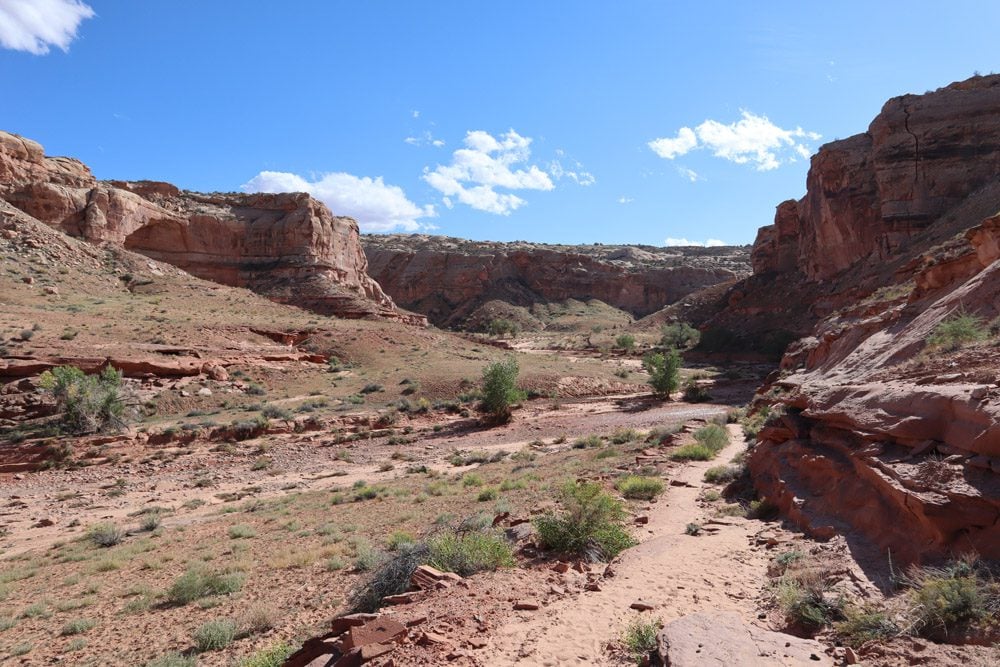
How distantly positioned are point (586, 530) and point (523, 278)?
8438 cm

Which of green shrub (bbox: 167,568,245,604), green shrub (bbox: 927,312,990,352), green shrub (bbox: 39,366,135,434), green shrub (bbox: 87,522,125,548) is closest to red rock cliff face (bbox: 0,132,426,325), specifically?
green shrub (bbox: 39,366,135,434)

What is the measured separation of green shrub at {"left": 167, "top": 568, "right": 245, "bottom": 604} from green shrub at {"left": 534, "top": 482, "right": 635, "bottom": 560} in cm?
453

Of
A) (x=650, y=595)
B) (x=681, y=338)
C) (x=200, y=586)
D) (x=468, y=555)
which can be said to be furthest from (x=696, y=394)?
(x=200, y=586)

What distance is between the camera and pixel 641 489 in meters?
10.8

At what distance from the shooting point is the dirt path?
4766 mm

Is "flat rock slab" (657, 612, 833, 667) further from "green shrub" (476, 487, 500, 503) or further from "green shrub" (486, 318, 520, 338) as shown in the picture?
"green shrub" (486, 318, 520, 338)

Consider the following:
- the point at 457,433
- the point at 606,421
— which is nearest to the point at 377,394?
the point at 457,433

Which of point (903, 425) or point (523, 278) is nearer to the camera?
point (903, 425)

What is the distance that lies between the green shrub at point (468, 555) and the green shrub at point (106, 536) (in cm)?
826

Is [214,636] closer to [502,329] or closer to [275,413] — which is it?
[275,413]

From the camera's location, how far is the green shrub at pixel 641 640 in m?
4.52

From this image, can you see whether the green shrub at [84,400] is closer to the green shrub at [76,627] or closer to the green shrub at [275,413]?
the green shrub at [275,413]

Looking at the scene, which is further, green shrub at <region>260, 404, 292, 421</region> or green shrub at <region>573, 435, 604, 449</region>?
green shrub at <region>260, 404, 292, 421</region>

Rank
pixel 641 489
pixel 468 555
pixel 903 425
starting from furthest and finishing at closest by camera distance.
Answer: pixel 641 489, pixel 468 555, pixel 903 425
